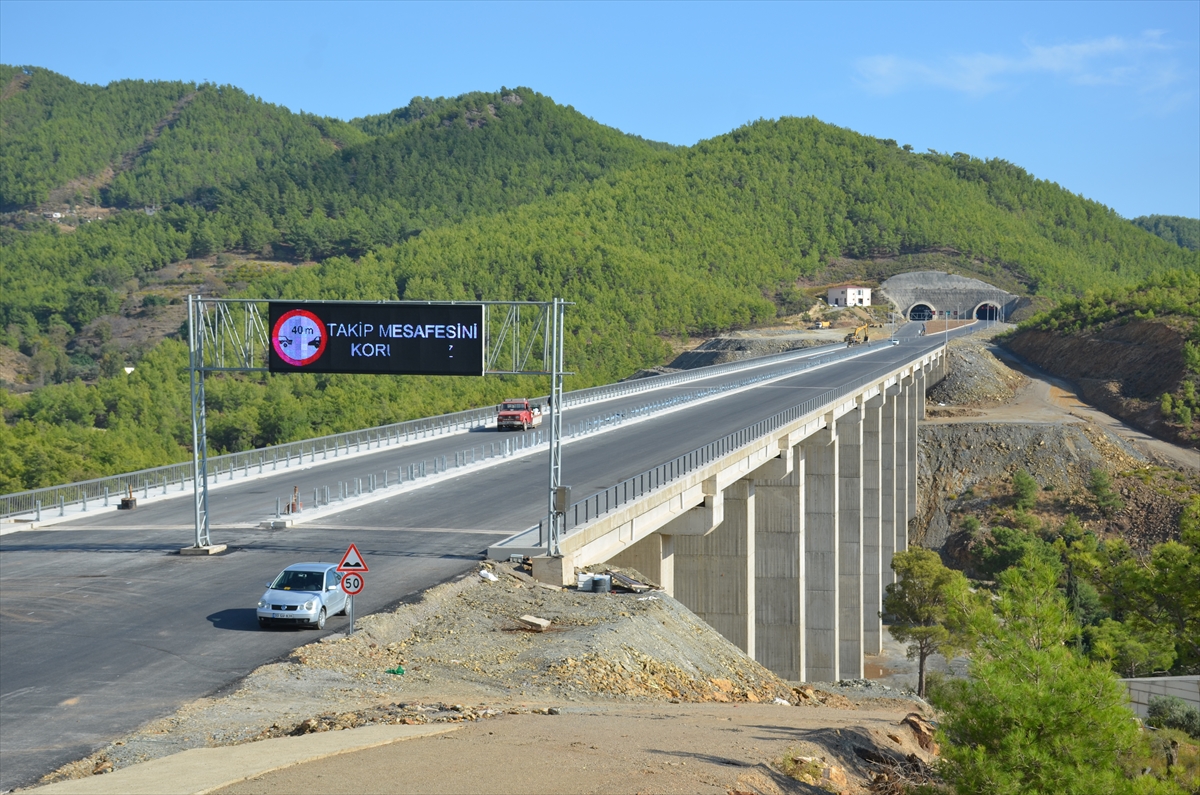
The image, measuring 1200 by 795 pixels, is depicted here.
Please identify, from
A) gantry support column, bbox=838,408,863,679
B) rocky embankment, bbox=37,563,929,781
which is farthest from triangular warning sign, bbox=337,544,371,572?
gantry support column, bbox=838,408,863,679

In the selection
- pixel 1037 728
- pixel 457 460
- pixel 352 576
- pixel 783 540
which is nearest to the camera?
pixel 1037 728

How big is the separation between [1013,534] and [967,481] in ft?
47.9

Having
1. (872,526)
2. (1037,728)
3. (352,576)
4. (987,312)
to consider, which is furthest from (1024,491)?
(987,312)

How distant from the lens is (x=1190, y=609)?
26312 millimetres

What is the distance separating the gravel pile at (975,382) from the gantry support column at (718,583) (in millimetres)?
67835

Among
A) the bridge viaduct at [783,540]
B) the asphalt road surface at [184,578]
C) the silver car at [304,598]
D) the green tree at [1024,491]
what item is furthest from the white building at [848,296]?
the silver car at [304,598]

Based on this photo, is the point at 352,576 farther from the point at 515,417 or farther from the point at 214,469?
the point at 515,417

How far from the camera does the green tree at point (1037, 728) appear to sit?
12.6 metres

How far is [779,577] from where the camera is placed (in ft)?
152

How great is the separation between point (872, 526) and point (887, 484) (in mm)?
7418

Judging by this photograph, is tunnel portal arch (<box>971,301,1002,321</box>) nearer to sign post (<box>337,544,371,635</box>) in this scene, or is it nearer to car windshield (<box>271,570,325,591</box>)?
car windshield (<box>271,570,325,591</box>)

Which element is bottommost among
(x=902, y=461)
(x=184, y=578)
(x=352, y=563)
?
(x=902, y=461)

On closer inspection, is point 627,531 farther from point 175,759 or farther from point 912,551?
point 912,551

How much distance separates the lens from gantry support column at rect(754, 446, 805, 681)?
45.9 m
